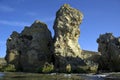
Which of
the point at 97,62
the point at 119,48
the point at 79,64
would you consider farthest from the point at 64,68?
the point at 119,48

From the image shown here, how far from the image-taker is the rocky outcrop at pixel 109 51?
165000mm

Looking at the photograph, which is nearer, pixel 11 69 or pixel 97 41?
pixel 97 41

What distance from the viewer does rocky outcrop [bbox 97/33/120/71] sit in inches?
6496

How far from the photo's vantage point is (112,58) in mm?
167375

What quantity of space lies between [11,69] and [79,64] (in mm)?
47219

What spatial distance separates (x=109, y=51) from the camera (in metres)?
170

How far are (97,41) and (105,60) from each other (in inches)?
500

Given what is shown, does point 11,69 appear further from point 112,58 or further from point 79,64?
point 112,58

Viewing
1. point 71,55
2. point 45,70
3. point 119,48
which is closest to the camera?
point 119,48

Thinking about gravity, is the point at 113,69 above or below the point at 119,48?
below

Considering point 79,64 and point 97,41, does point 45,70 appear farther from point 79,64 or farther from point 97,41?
point 97,41

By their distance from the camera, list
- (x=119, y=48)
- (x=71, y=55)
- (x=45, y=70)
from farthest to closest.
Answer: (x=71, y=55) → (x=45, y=70) → (x=119, y=48)

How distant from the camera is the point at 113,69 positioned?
548 feet

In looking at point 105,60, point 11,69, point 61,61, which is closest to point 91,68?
point 105,60
